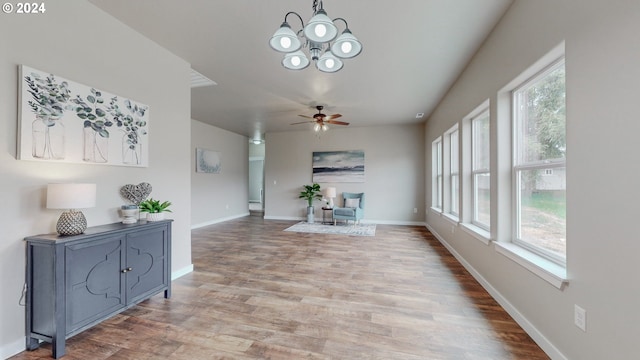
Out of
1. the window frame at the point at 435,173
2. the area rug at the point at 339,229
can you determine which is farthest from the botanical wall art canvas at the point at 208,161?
the window frame at the point at 435,173

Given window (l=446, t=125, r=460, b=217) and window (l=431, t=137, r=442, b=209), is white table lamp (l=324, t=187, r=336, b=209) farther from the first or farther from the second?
window (l=446, t=125, r=460, b=217)

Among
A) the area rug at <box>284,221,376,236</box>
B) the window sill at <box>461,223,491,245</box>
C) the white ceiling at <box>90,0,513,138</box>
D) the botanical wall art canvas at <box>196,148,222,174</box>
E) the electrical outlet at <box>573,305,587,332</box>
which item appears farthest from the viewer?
the botanical wall art canvas at <box>196,148,222,174</box>

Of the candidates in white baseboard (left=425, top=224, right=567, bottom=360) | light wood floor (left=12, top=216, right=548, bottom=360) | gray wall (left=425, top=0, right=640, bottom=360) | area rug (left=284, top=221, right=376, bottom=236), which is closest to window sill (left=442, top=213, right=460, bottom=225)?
light wood floor (left=12, top=216, right=548, bottom=360)

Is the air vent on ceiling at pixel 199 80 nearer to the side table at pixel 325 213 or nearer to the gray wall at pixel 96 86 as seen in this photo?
the gray wall at pixel 96 86

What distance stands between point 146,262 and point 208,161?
473 centimetres

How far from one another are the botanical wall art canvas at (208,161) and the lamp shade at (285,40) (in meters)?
5.13

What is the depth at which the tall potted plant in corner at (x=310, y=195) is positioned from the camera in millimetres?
7059

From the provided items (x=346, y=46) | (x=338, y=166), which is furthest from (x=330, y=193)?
(x=346, y=46)

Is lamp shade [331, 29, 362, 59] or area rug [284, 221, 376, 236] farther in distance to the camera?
area rug [284, 221, 376, 236]

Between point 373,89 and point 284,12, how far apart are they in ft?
7.38

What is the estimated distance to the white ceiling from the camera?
219 centimetres

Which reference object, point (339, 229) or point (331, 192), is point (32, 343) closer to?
point (339, 229)

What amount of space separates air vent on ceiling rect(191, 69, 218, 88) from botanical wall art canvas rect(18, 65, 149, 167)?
1142mm

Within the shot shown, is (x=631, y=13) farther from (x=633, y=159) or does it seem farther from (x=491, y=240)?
(x=491, y=240)
